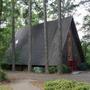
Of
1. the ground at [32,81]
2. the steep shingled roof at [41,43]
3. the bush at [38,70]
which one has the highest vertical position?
the steep shingled roof at [41,43]

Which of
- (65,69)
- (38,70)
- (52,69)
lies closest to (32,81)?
(52,69)

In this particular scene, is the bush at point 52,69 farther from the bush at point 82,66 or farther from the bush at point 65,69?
the bush at point 82,66

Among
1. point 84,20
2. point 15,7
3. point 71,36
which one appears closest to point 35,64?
point 71,36

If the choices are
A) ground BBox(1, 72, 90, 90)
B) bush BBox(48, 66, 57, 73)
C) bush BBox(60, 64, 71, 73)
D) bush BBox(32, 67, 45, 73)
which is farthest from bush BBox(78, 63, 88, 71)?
ground BBox(1, 72, 90, 90)

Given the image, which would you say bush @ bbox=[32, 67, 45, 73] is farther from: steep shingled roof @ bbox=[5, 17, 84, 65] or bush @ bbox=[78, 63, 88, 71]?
bush @ bbox=[78, 63, 88, 71]

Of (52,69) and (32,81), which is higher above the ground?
(52,69)

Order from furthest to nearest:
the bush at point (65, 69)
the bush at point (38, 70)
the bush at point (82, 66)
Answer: the bush at point (82, 66)
the bush at point (38, 70)
the bush at point (65, 69)

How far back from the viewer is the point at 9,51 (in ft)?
144

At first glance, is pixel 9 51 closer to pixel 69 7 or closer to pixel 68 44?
pixel 68 44

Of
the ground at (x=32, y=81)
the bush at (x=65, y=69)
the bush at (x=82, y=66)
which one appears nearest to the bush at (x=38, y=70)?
the bush at (x=65, y=69)

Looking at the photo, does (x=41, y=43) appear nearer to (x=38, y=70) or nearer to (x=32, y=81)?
(x=38, y=70)

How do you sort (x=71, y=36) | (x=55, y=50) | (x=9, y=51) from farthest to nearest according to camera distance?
(x=9, y=51) → (x=71, y=36) → (x=55, y=50)

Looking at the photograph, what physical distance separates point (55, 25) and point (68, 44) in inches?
126

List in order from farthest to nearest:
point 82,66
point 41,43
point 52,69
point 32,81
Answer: point 41,43, point 82,66, point 52,69, point 32,81
